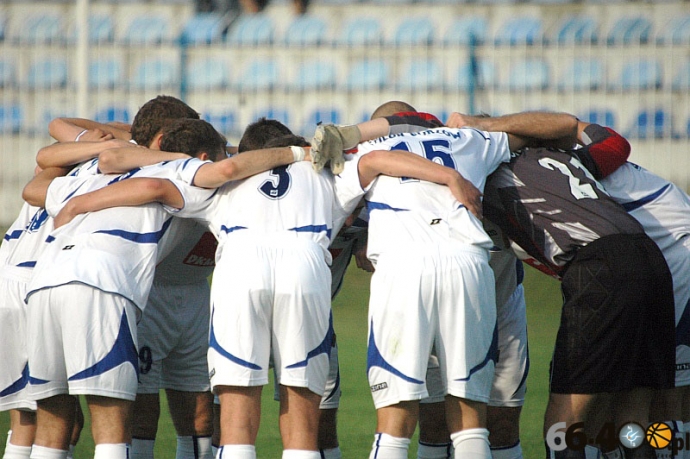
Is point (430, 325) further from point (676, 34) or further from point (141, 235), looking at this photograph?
point (676, 34)

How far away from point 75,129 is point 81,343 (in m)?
1.92

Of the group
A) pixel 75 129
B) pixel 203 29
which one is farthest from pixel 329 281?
pixel 203 29

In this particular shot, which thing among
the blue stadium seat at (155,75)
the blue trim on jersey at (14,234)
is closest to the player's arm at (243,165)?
the blue trim on jersey at (14,234)

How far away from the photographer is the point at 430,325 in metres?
4.57

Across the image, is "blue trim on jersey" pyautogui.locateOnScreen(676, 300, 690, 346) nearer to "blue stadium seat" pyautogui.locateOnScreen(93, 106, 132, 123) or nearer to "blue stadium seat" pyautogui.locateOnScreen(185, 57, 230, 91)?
"blue stadium seat" pyautogui.locateOnScreen(185, 57, 230, 91)

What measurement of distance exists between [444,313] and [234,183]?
1350 mm

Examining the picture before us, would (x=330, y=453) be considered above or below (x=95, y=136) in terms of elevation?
below

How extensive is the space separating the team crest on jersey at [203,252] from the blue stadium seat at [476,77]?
8091mm

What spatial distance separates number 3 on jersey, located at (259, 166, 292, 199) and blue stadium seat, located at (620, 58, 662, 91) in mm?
9275

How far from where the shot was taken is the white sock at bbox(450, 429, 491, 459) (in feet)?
14.8

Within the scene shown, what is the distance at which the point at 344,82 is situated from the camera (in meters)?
13.2

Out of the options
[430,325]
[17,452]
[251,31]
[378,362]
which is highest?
[251,31]

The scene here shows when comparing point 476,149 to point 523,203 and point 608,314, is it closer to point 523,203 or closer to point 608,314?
point 523,203

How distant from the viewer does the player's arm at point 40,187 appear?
17.7 ft
